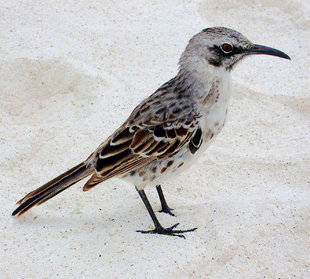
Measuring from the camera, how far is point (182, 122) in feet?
14.2

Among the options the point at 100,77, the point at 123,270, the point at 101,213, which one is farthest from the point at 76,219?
the point at 100,77

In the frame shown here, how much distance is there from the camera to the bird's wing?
170 inches

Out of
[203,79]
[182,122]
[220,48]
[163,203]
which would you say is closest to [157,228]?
[163,203]

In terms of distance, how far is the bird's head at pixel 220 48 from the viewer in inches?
169

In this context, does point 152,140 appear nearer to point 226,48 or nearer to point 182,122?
point 182,122

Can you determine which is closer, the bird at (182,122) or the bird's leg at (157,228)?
the bird at (182,122)

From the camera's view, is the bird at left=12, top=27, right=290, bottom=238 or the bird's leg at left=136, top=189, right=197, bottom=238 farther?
the bird's leg at left=136, top=189, right=197, bottom=238

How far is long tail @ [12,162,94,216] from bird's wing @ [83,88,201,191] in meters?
0.24

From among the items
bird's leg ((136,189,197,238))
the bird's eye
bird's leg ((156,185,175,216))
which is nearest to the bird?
the bird's eye

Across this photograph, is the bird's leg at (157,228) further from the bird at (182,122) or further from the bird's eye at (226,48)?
the bird's eye at (226,48)

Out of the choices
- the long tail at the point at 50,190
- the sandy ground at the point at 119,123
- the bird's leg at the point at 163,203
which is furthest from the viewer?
the bird's leg at the point at 163,203

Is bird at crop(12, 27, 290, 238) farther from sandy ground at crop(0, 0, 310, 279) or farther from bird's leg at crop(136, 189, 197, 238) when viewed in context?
sandy ground at crop(0, 0, 310, 279)

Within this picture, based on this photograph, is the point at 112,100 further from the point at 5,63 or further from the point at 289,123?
the point at 289,123

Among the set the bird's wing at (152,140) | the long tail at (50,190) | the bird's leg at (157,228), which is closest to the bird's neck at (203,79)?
the bird's wing at (152,140)
